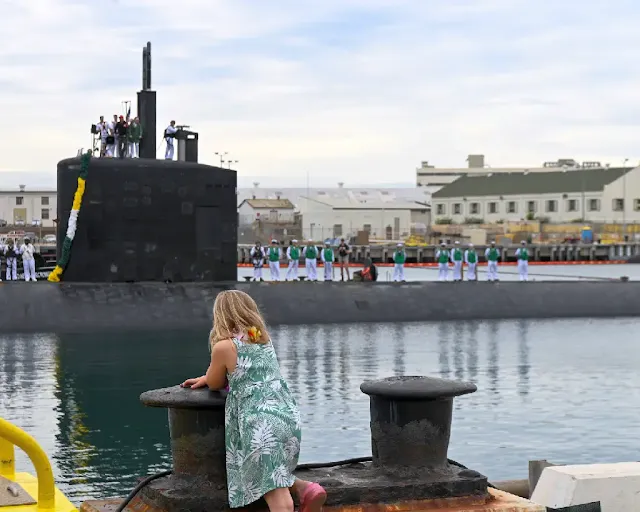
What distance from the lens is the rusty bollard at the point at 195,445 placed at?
16.5 feet

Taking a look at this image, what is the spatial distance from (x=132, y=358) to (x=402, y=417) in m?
14.3

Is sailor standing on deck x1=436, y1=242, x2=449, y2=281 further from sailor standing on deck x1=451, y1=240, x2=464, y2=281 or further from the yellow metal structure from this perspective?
the yellow metal structure

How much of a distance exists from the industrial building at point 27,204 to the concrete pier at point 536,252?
2387 centimetres

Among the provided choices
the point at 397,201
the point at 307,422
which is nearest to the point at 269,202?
the point at 397,201

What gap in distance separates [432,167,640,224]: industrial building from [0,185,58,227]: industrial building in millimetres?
30739

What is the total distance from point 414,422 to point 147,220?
16.2m

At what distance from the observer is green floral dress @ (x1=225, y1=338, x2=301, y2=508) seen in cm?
483

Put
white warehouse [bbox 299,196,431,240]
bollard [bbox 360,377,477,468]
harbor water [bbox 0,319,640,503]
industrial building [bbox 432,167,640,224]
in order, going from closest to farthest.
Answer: bollard [bbox 360,377,477,468], harbor water [bbox 0,319,640,503], industrial building [bbox 432,167,640,224], white warehouse [bbox 299,196,431,240]

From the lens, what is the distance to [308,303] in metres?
24.8

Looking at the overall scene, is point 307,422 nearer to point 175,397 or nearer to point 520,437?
point 520,437

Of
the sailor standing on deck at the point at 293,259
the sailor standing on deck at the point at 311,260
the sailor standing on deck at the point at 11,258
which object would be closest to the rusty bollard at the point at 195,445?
the sailor standing on deck at the point at 11,258

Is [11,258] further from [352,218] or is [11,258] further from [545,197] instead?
[545,197]

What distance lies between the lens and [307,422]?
1300 cm

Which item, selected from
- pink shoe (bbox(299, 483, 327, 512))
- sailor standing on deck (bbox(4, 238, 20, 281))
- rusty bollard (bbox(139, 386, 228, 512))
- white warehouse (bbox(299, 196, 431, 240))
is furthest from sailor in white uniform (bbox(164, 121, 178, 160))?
white warehouse (bbox(299, 196, 431, 240))
